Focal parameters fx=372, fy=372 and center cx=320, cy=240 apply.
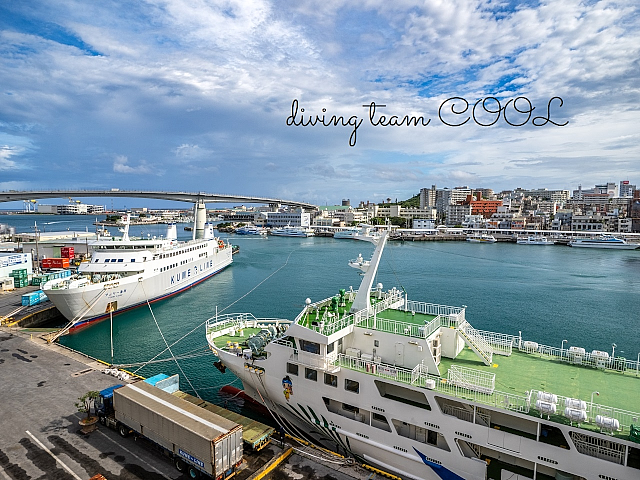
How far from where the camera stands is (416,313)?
1445cm

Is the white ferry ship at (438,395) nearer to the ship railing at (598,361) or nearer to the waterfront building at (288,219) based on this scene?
the ship railing at (598,361)

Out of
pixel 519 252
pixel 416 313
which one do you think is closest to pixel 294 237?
pixel 519 252

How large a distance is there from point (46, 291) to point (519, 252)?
265ft

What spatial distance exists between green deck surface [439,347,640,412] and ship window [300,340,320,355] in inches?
160

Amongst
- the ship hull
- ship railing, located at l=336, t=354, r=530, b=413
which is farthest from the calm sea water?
ship railing, located at l=336, t=354, r=530, b=413

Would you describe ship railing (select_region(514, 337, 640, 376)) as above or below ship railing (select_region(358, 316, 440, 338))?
below

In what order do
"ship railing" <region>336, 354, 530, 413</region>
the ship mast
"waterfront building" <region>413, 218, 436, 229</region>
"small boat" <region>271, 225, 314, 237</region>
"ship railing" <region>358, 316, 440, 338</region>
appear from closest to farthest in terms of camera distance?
"ship railing" <region>336, 354, 530, 413</region> → "ship railing" <region>358, 316, 440, 338</region> → the ship mast → "small boat" <region>271, 225, 314, 237</region> → "waterfront building" <region>413, 218, 436, 229</region>

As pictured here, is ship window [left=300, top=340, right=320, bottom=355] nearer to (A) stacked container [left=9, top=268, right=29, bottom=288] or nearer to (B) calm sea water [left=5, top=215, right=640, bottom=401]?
(B) calm sea water [left=5, top=215, right=640, bottom=401]

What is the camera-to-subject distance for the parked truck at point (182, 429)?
9820mm

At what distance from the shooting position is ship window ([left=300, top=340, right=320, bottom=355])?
12.3 m

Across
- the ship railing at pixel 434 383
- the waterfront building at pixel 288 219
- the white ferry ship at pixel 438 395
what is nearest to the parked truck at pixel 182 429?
the white ferry ship at pixel 438 395

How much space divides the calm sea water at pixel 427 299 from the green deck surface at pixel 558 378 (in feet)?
38.2

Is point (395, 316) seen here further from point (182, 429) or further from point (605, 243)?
point (605, 243)

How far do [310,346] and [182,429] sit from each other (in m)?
4.42
